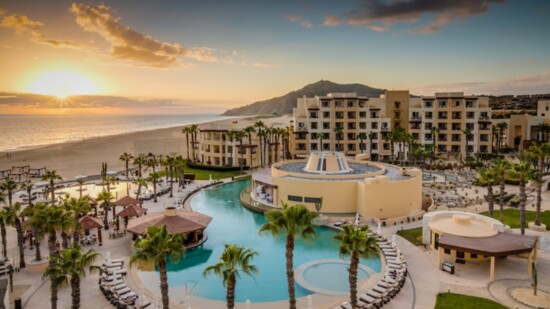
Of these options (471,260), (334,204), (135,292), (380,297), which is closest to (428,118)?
(334,204)

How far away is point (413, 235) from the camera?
117 feet

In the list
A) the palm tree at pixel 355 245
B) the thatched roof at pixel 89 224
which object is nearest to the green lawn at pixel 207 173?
the thatched roof at pixel 89 224

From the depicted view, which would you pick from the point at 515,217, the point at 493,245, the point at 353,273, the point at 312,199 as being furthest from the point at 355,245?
the point at 515,217

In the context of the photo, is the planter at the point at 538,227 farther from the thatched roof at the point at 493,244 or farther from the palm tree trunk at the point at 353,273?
the palm tree trunk at the point at 353,273

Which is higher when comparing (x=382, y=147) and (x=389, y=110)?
(x=389, y=110)

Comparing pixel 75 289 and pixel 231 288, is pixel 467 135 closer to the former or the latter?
pixel 231 288

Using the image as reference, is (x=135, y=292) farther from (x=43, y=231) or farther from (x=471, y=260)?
(x=471, y=260)

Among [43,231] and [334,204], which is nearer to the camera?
[43,231]

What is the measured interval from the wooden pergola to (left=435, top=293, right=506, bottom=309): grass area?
152 inches

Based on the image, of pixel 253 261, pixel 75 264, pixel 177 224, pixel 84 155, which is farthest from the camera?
pixel 84 155

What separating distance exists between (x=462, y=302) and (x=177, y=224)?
74.4ft

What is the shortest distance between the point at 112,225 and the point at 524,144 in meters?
89.2

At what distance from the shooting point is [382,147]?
87.4 metres

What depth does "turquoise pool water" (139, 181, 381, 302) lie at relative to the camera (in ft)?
84.0
